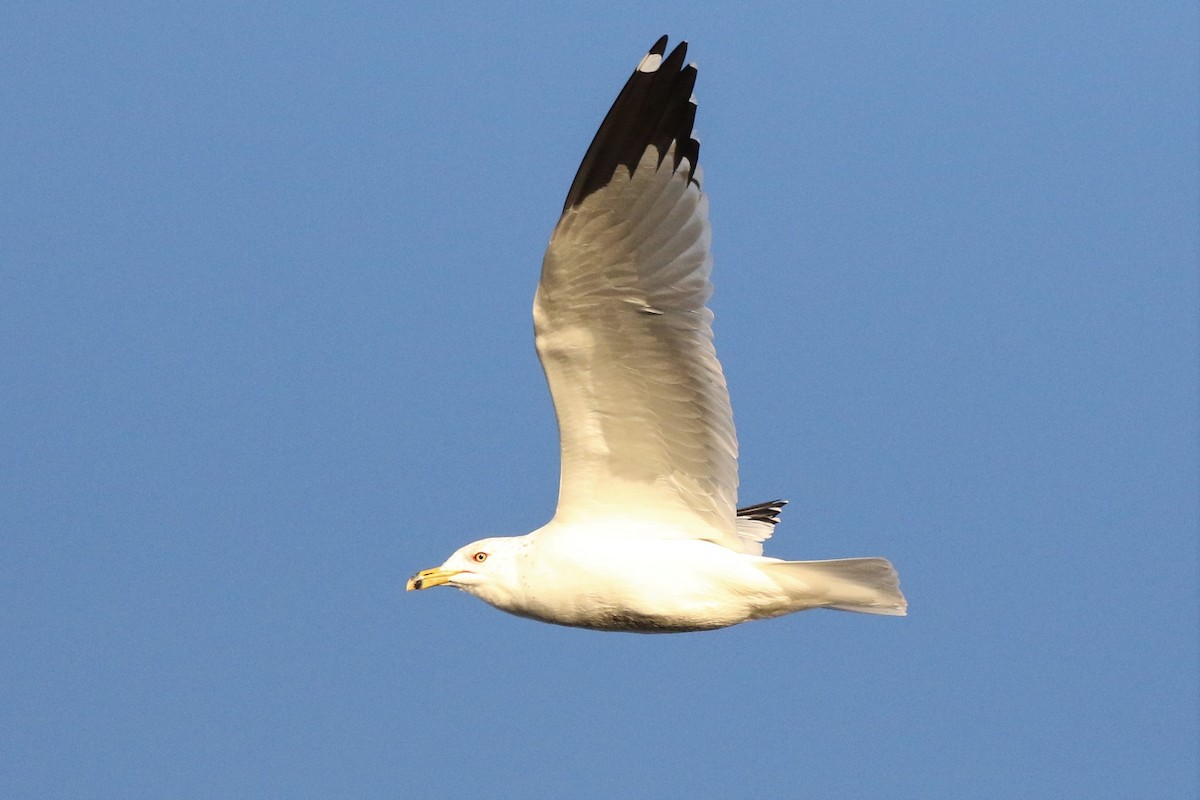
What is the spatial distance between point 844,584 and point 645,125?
247 centimetres

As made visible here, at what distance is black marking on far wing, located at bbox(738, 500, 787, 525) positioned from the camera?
41.3ft

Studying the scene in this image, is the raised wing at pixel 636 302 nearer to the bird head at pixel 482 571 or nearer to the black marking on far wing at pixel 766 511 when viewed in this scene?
the bird head at pixel 482 571

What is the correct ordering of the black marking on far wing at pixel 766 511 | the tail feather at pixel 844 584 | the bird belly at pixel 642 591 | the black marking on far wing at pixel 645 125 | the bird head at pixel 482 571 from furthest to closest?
the black marking on far wing at pixel 766 511
the bird head at pixel 482 571
the bird belly at pixel 642 591
the tail feather at pixel 844 584
the black marking on far wing at pixel 645 125

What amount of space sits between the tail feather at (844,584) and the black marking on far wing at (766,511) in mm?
2811

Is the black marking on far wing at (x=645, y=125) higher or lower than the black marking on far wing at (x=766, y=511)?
higher

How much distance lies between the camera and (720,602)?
32.2 feet

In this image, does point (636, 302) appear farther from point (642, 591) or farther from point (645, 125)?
point (642, 591)

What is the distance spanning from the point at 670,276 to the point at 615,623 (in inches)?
71.5

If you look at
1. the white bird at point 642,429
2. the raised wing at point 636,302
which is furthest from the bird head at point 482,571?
the raised wing at point 636,302

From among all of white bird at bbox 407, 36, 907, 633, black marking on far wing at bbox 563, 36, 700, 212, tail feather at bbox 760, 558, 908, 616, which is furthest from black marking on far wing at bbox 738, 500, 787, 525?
black marking on far wing at bbox 563, 36, 700, 212

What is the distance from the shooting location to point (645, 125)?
9.40 m

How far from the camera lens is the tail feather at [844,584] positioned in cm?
952

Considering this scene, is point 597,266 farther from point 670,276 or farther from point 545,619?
point 545,619

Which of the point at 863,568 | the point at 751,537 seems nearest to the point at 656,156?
the point at 863,568
